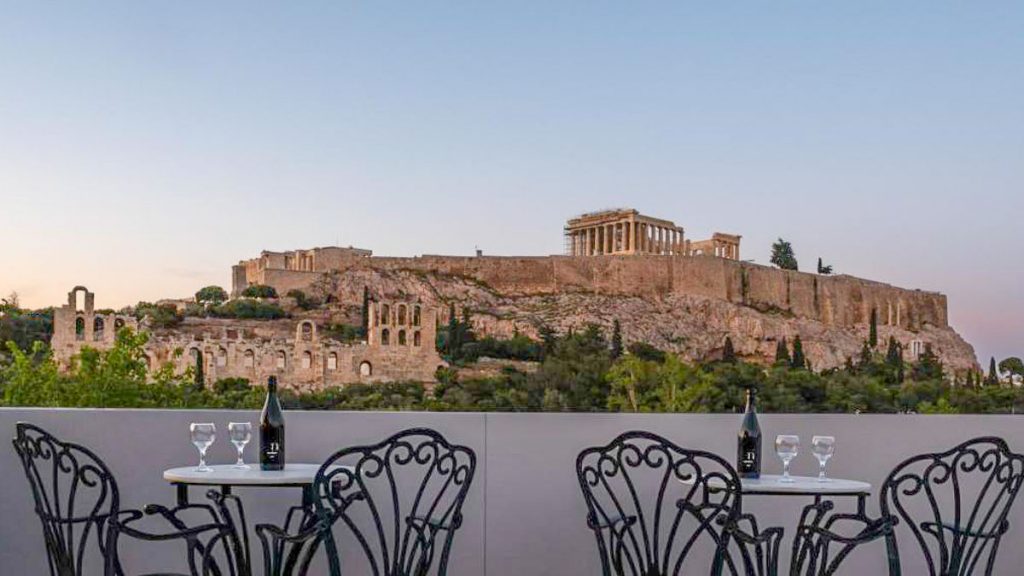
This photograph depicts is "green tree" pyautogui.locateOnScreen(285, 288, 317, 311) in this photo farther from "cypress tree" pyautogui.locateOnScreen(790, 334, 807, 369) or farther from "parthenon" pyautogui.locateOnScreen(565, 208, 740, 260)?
"cypress tree" pyautogui.locateOnScreen(790, 334, 807, 369)

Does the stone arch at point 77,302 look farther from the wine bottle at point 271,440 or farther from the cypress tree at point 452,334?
the wine bottle at point 271,440

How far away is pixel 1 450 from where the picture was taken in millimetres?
3736

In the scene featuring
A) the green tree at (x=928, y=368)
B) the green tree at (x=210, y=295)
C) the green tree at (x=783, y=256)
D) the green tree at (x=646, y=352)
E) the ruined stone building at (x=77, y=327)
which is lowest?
the green tree at (x=928, y=368)

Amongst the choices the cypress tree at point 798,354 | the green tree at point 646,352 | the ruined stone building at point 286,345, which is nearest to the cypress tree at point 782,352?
the cypress tree at point 798,354

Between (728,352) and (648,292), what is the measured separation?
5.11 m

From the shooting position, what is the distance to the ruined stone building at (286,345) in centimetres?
3488

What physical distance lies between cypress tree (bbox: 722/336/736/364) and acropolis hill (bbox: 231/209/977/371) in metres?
0.27

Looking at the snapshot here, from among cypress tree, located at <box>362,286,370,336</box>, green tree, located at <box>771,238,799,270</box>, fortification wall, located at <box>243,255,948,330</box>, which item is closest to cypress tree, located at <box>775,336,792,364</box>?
fortification wall, located at <box>243,255,948,330</box>

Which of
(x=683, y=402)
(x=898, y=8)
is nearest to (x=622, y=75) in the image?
(x=898, y=8)

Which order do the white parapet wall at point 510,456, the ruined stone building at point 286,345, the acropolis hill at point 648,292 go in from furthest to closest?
1. the acropolis hill at point 648,292
2. the ruined stone building at point 286,345
3. the white parapet wall at point 510,456

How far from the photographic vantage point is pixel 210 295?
1588 inches

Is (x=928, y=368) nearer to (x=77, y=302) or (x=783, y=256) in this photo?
(x=783, y=256)

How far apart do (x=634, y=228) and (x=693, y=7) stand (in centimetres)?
2118

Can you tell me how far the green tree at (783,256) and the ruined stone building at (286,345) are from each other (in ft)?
47.9
